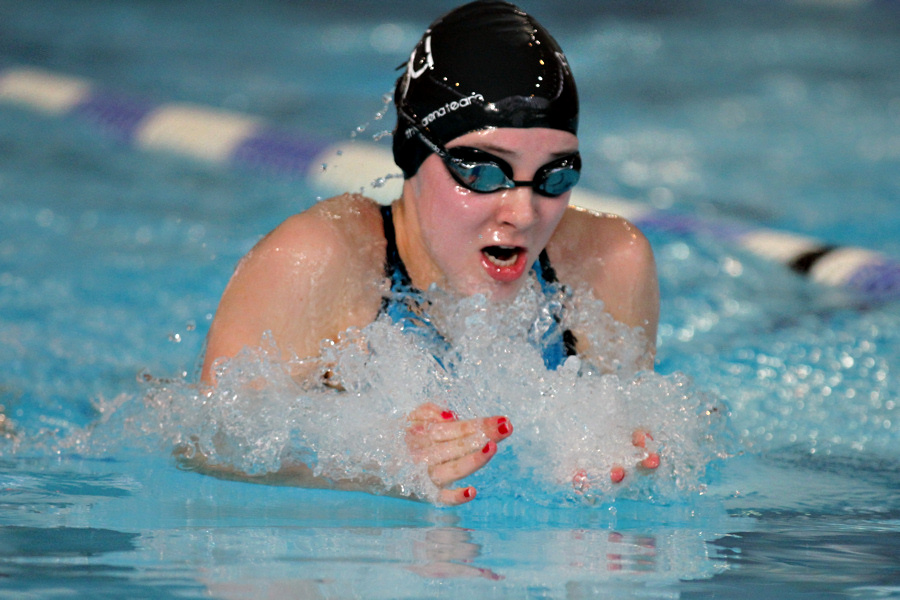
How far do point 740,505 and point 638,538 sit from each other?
1.29 ft

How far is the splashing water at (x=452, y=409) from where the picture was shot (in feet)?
6.63

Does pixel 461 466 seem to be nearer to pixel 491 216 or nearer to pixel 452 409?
pixel 452 409

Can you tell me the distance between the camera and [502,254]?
7.32 feet

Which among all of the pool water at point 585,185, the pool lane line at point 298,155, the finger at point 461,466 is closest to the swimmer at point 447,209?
the finger at point 461,466

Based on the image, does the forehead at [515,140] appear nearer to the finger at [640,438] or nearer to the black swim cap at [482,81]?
the black swim cap at [482,81]

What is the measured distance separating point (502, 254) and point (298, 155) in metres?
3.44

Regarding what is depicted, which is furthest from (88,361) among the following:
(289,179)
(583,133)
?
(583,133)

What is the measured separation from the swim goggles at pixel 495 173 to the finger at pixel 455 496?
0.57 m

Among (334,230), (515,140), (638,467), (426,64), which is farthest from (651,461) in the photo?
(426,64)

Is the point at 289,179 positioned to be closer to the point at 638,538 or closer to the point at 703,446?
the point at 703,446

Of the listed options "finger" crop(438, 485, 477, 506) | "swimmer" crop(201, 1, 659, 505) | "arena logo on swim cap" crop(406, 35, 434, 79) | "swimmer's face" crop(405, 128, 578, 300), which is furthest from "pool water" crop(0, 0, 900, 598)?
"arena logo on swim cap" crop(406, 35, 434, 79)

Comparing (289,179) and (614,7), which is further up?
(614,7)

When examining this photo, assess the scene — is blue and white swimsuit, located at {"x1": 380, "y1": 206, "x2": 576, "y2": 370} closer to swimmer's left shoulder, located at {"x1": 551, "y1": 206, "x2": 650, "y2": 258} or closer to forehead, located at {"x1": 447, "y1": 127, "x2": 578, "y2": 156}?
swimmer's left shoulder, located at {"x1": 551, "y1": 206, "x2": 650, "y2": 258}

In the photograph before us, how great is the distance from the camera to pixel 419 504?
6.42ft
